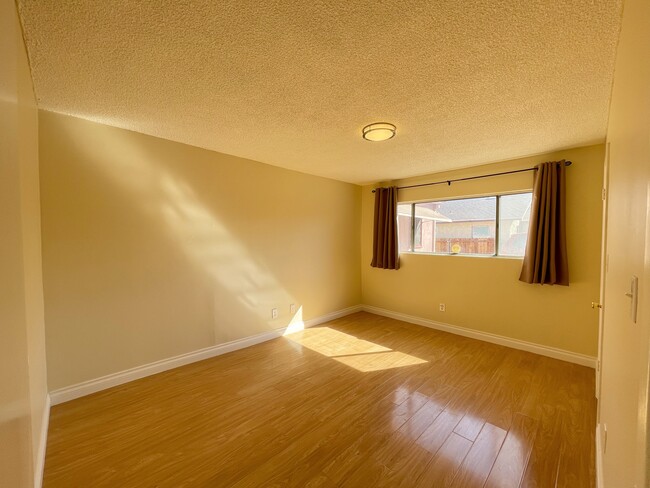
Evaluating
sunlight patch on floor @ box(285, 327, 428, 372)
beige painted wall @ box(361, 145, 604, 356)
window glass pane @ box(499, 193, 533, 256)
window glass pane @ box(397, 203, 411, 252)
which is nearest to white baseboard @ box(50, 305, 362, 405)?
sunlight patch on floor @ box(285, 327, 428, 372)

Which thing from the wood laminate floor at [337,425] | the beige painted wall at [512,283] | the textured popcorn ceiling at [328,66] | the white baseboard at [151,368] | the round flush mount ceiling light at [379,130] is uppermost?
the textured popcorn ceiling at [328,66]

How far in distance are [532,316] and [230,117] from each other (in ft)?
12.7

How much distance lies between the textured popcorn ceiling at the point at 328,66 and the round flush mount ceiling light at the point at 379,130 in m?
0.08

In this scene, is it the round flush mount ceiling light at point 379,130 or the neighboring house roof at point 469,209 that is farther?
the neighboring house roof at point 469,209

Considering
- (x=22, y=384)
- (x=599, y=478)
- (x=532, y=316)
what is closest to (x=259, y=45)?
(x=22, y=384)

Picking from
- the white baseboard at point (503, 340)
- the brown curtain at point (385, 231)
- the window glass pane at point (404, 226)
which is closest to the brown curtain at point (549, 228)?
the white baseboard at point (503, 340)

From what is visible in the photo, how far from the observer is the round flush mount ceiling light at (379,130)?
2.23m

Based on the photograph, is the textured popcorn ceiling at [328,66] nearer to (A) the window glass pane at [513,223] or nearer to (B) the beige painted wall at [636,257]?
(B) the beige painted wall at [636,257]

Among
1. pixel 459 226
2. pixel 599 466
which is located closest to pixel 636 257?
pixel 599 466

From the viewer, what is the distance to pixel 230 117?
7.12 ft

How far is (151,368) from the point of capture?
2600 millimetres

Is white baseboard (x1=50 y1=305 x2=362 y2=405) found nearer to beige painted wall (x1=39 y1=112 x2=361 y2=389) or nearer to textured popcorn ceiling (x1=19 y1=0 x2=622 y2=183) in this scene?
beige painted wall (x1=39 y1=112 x2=361 y2=389)

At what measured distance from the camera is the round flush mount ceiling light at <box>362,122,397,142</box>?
223 centimetres

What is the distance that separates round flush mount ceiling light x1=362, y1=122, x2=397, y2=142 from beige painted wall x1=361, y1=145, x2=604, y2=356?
187cm
